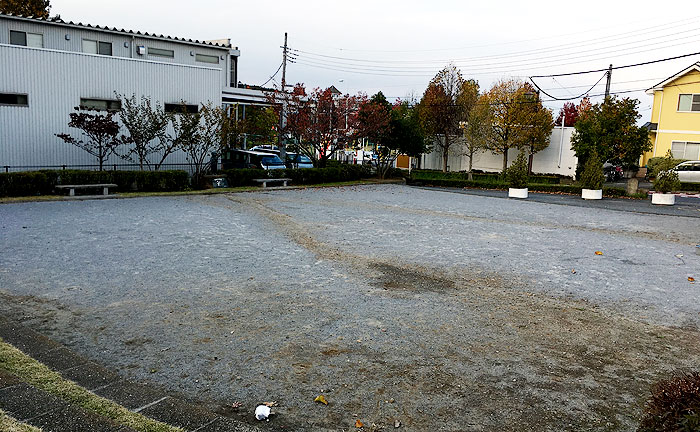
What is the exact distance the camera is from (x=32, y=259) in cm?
937

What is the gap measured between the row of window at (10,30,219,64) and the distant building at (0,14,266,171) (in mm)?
38

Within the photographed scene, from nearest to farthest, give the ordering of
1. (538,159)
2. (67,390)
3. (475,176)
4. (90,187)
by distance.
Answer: (67,390) → (90,187) → (475,176) → (538,159)

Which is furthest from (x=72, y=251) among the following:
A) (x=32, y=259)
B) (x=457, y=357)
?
(x=457, y=357)

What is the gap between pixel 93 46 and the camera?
82.4 ft

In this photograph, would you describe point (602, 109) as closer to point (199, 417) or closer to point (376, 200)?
point (376, 200)

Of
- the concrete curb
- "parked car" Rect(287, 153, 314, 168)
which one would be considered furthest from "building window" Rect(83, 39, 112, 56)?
the concrete curb

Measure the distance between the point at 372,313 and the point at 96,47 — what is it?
23748 mm

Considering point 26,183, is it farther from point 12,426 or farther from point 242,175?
point 12,426

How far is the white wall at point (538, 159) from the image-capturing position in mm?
35438

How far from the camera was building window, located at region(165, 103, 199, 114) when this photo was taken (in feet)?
74.4

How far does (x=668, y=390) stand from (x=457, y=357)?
8.59 feet

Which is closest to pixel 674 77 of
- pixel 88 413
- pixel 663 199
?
pixel 663 199

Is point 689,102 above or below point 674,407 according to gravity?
above

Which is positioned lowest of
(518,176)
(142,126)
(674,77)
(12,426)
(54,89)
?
(12,426)
